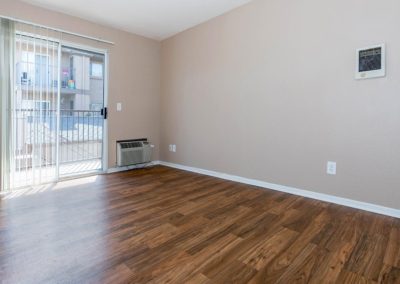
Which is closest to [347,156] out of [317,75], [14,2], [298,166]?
[298,166]

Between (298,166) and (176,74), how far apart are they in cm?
253

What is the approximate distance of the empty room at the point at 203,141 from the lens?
153 centimetres

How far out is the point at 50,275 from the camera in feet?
4.27

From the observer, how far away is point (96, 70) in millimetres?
3883

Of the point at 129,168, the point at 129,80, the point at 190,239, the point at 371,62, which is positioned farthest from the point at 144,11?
the point at 190,239

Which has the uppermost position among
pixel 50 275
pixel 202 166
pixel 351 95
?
pixel 351 95

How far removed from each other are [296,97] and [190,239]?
6.42ft

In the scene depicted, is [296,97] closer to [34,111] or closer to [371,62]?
[371,62]

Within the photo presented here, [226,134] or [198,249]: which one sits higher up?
[226,134]

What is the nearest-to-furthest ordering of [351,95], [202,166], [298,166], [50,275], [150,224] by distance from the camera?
[50,275], [150,224], [351,95], [298,166], [202,166]

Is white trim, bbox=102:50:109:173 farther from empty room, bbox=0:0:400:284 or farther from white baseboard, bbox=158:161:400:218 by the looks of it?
white baseboard, bbox=158:161:400:218

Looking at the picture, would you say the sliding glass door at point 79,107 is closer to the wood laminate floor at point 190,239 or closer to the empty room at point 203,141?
the empty room at point 203,141

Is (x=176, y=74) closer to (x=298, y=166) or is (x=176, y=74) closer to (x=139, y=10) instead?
(x=139, y=10)

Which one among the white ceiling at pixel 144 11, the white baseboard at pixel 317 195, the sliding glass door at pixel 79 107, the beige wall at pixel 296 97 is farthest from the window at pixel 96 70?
the white baseboard at pixel 317 195
